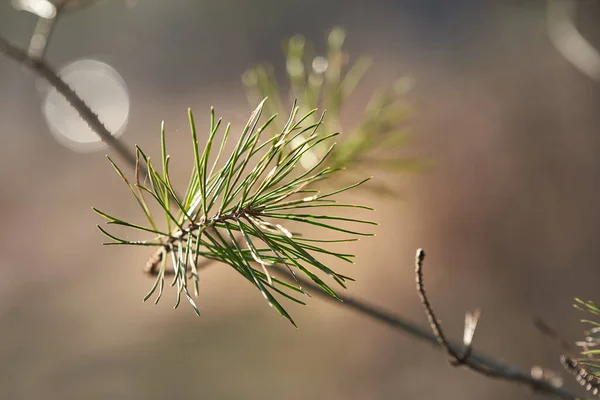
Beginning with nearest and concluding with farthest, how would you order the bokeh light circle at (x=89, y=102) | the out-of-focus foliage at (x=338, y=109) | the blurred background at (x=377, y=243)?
1. the out-of-focus foliage at (x=338, y=109)
2. the blurred background at (x=377, y=243)
3. the bokeh light circle at (x=89, y=102)

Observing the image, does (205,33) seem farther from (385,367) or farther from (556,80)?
(385,367)

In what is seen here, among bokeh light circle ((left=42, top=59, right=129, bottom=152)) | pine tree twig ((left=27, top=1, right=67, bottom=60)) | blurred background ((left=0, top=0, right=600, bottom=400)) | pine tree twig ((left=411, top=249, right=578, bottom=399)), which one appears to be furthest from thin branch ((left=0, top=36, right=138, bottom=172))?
bokeh light circle ((left=42, top=59, right=129, bottom=152))

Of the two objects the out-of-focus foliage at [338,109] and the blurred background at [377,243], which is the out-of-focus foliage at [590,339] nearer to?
the out-of-focus foliage at [338,109]

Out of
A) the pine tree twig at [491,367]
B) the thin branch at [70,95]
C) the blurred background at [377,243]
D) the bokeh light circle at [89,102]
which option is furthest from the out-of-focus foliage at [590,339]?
the bokeh light circle at [89,102]

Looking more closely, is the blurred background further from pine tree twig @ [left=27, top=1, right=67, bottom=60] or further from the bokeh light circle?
pine tree twig @ [left=27, top=1, right=67, bottom=60]

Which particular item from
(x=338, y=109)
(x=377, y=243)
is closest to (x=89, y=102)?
(x=377, y=243)

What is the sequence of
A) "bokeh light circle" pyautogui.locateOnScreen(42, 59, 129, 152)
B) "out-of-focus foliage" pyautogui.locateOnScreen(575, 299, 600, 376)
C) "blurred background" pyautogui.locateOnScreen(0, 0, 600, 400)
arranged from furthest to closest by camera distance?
"bokeh light circle" pyautogui.locateOnScreen(42, 59, 129, 152) < "blurred background" pyautogui.locateOnScreen(0, 0, 600, 400) < "out-of-focus foliage" pyautogui.locateOnScreen(575, 299, 600, 376)
